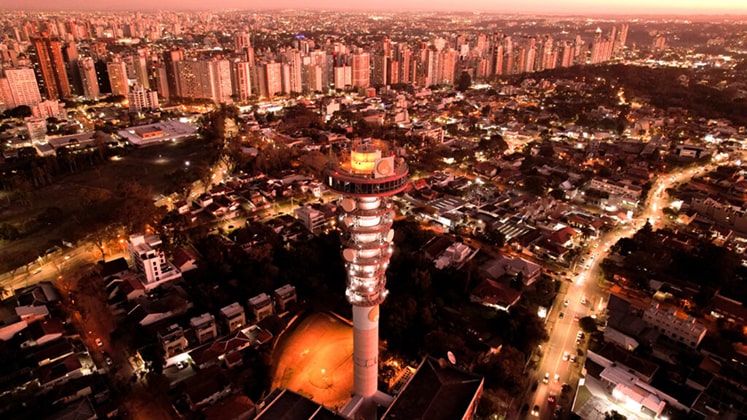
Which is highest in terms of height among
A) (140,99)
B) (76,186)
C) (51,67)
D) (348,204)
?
(348,204)

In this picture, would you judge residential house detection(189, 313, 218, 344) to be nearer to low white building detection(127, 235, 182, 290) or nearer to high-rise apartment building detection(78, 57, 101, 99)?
low white building detection(127, 235, 182, 290)

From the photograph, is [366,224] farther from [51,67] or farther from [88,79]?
[51,67]

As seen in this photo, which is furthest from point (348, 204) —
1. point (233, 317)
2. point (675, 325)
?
point (675, 325)

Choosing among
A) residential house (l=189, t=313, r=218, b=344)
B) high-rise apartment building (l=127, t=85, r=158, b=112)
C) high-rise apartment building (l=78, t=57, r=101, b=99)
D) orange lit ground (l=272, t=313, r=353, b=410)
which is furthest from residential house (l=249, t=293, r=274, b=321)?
high-rise apartment building (l=78, t=57, r=101, b=99)

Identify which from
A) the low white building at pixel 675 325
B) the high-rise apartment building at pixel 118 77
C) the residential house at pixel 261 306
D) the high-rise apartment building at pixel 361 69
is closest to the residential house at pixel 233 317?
the residential house at pixel 261 306

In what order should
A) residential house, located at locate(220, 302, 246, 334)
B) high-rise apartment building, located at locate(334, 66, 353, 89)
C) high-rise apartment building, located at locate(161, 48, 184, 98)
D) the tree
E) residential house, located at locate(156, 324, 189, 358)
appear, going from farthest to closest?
the tree
high-rise apartment building, located at locate(334, 66, 353, 89)
high-rise apartment building, located at locate(161, 48, 184, 98)
residential house, located at locate(220, 302, 246, 334)
residential house, located at locate(156, 324, 189, 358)

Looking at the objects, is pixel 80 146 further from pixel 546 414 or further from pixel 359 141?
pixel 546 414

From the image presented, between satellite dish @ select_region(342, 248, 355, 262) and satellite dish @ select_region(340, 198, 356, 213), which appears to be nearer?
satellite dish @ select_region(340, 198, 356, 213)
